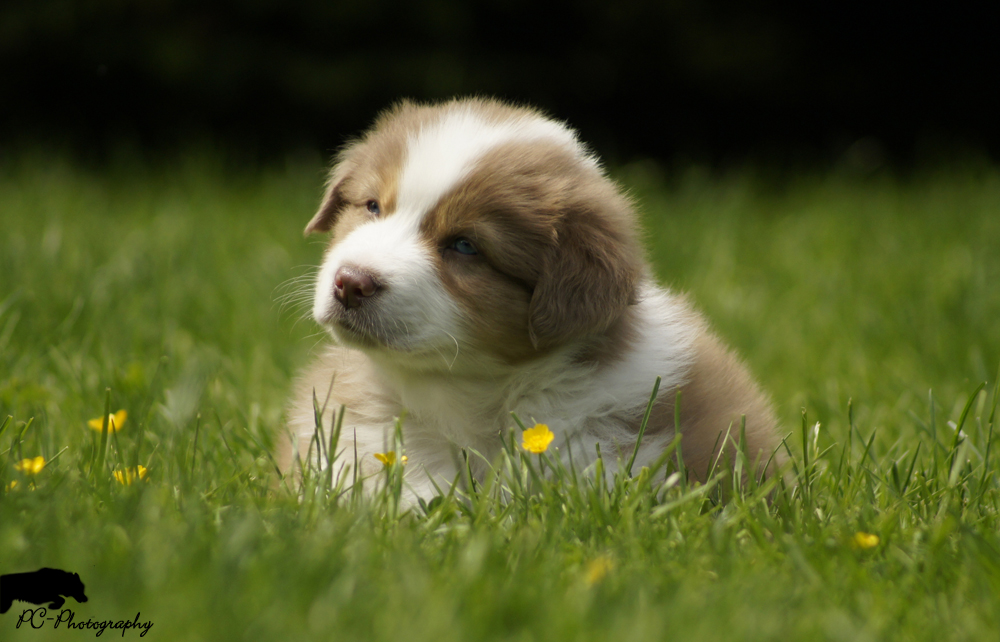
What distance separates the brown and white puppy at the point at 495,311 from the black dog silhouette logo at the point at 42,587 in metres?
0.87

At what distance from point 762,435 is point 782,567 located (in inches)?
31.0

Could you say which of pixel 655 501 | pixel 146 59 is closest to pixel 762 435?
pixel 655 501

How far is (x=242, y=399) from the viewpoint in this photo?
12.2 ft

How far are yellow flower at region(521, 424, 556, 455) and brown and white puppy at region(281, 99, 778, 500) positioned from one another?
4.0 inches

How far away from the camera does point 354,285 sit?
2.46 meters

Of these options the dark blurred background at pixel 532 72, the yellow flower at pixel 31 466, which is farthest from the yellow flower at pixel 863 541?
the dark blurred background at pixel 532 72

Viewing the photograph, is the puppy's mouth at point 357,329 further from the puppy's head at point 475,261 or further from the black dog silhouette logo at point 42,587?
the black dog silhouette logo at point 42,587

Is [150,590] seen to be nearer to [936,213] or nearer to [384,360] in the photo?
[384,360]

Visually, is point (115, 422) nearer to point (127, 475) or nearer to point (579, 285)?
point (127, 475)

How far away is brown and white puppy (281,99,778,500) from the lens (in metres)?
2.52

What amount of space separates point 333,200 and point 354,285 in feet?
2.20

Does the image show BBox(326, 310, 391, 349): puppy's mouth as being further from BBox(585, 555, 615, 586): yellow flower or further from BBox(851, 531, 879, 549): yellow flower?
BBox(851, 531, 879, 549): yellow flower

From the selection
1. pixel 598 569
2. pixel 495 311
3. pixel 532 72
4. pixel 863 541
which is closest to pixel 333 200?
pixel 495 311

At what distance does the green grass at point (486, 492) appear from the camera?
1.77 m
